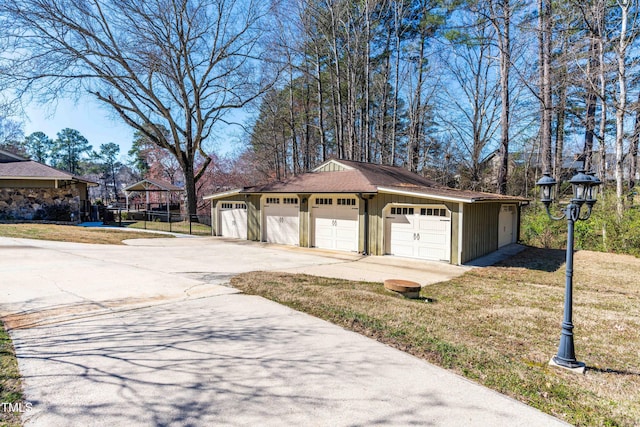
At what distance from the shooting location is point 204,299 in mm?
5621

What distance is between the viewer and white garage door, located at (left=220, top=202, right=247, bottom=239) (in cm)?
1568

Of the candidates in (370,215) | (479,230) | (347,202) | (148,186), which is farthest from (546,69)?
(148,186)

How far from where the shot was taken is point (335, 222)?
12609 millimetres

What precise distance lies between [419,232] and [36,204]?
806 inches

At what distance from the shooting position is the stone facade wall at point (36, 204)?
58.7ft

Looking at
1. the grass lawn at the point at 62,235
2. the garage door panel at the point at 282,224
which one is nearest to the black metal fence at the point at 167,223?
the grass lawn at the point at 62,235

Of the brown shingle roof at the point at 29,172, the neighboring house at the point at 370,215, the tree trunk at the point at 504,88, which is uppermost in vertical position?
the tree trunk at the point at 504,88

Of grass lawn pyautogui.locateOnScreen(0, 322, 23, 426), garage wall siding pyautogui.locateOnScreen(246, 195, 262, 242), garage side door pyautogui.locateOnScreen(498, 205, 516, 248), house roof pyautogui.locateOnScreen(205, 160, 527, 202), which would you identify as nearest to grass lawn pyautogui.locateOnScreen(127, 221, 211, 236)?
house roof pyautogui.locateOnScreen(205, 160, 527, 202)

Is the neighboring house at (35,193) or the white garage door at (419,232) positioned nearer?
the white garage door at (419,232)

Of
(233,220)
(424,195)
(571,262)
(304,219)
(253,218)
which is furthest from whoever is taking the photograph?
(233,220)

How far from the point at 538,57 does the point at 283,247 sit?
584 inches

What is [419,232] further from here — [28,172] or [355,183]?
[28,172]

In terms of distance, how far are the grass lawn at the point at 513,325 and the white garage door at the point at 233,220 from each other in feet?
27.5

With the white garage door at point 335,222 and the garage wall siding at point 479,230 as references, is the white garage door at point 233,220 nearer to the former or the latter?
the white garage door at point 335,222
